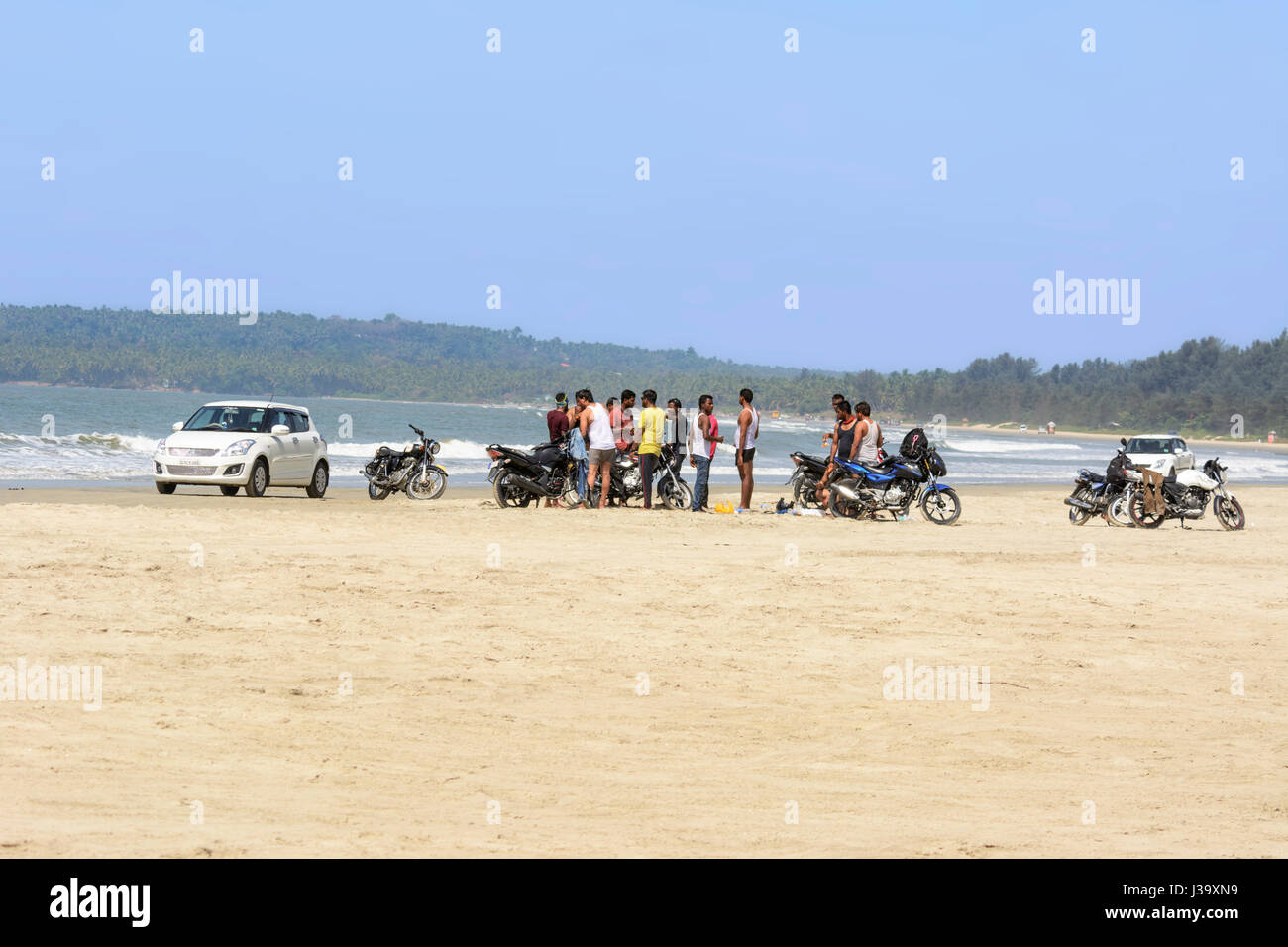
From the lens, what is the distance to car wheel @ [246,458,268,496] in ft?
73.7

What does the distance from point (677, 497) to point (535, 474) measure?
2.25 meters

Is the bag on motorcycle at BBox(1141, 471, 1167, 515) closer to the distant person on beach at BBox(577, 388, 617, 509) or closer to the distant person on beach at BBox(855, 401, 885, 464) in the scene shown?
the distant person on beach at BBox(855, 401, 885, 464)

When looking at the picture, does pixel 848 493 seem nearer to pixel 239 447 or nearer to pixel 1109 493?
pixel 1109 493

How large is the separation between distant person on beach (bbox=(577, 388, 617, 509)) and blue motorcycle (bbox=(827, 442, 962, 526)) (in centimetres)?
324

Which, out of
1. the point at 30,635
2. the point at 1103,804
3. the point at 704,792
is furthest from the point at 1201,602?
the point at 30,635

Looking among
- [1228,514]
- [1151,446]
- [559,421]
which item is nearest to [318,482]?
[559,421]

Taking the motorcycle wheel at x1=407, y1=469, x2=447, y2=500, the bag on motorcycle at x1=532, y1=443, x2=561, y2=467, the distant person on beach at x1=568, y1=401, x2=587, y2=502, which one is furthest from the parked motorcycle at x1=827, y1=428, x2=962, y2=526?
the motorcycle wheel at x1=407, y1=469, x2=447, y2=500

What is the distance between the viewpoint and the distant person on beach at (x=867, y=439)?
20375 mm

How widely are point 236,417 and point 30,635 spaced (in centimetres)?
1433

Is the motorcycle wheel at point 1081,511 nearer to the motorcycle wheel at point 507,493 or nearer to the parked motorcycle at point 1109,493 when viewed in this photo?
the parked motorcycle at point 1109,493

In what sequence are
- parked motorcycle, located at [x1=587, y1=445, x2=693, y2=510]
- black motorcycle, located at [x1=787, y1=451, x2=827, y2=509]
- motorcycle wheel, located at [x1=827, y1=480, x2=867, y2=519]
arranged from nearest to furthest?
motorcycle wheel, located at [x1=827, y1=480, x2=867, y2=519], black motorcycle, located at [x1=787, y1=451, x2=827, y2=509], parked motorcycle, located at [x1=587, y1=445, x2=693, y2=510]

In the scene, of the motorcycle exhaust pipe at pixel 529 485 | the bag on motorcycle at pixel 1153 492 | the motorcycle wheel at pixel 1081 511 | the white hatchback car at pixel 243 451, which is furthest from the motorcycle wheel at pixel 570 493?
the bag on motorcycle at pixel 1153 492

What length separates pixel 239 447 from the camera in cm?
2242
